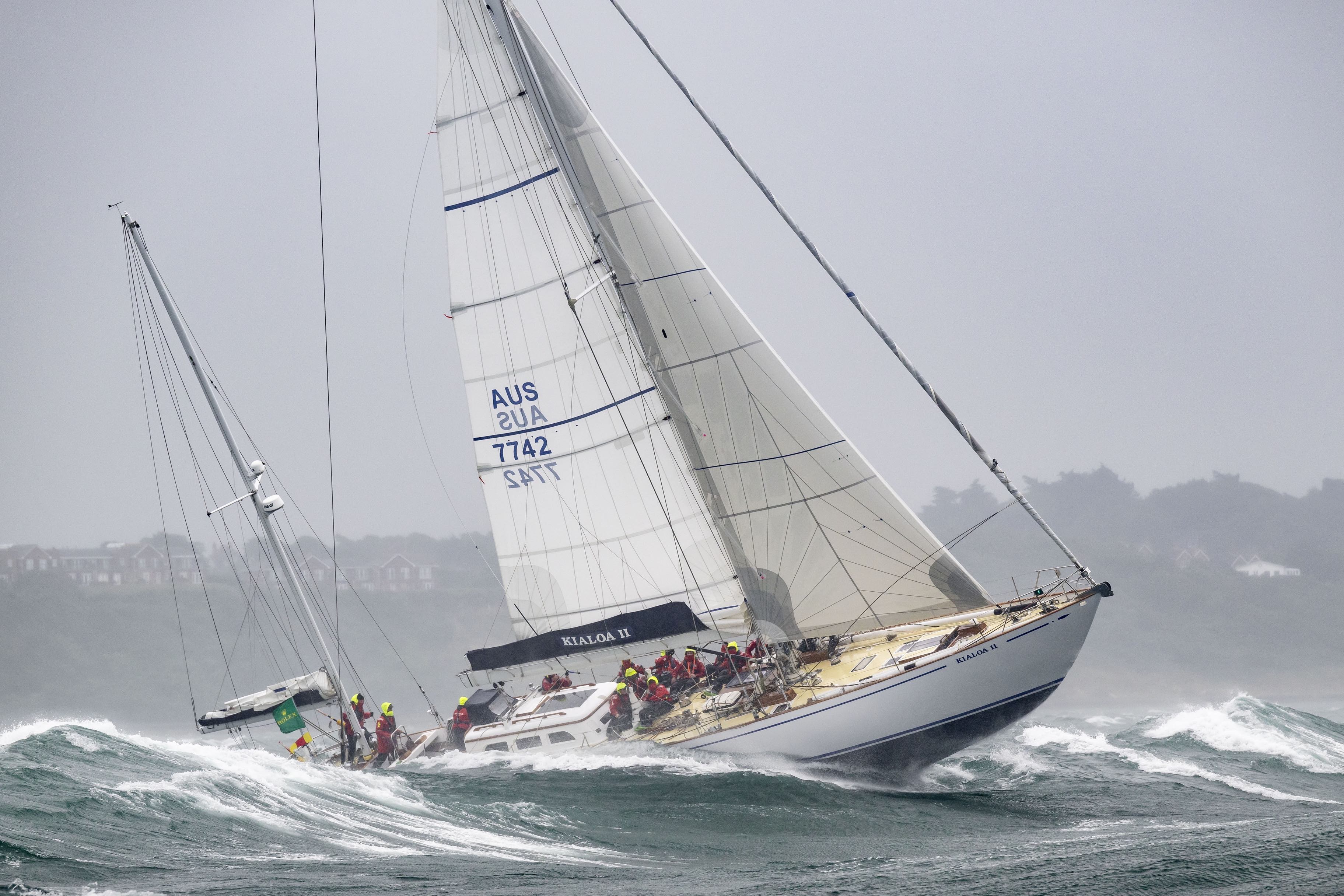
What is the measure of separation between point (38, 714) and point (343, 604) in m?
22.2

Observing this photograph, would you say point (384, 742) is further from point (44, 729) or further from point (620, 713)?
point (44, 729)

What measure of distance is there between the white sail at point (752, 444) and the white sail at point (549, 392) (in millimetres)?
451

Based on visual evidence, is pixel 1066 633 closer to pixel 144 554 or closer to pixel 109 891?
pixel 109 891

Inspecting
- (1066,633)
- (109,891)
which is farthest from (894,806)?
(109,891)

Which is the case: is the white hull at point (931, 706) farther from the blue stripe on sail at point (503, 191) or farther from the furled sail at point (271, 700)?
the blue stripe on sail at point (503, 191)

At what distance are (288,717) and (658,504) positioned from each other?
6051 millimetres

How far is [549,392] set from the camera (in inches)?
587

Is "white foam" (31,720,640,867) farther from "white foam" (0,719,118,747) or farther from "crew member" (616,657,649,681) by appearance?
"crew member" (616,657,649,681)

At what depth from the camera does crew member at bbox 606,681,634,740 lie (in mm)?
13328

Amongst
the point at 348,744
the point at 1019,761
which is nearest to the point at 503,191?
the point at 348,744

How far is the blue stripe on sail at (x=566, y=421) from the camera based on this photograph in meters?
14.3

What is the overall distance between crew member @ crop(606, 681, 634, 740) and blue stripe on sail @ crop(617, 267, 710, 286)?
199 inches

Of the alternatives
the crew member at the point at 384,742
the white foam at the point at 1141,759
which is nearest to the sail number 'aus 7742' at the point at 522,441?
the crew member at the point at 384,742

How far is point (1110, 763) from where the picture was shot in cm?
1461
